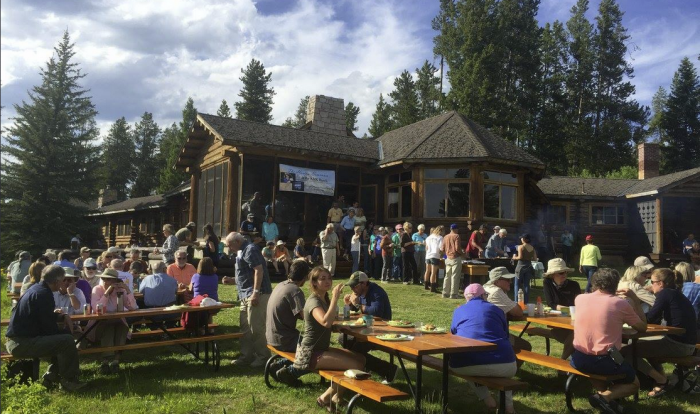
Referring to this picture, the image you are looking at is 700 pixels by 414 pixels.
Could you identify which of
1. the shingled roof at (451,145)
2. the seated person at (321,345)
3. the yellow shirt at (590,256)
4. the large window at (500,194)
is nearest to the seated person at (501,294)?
the seated person at (321,345)

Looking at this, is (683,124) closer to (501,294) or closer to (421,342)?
(501,294)

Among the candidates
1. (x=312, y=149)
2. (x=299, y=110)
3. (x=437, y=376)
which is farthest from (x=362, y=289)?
(x=299, y=110)

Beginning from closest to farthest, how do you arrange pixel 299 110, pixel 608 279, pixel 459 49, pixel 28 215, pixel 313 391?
pixel 608 279 → pixel 313 391 → pixel 28 215 → pixel 459 49 → pixel 299 110

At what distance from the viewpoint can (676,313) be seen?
6219 millimetres

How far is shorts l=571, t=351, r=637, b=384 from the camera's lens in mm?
5211

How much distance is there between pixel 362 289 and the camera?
6926 millimetres

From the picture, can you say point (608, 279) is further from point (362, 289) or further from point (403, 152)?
point (403, 152)

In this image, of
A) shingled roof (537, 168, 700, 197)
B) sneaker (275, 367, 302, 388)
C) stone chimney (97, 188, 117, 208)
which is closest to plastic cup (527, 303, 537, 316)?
sneaker (275, 367, 302, 388)

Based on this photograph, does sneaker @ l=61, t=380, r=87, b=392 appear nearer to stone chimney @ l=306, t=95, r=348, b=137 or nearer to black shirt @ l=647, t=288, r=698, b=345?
black shirt @ l=647, t=288, r=698, b=345

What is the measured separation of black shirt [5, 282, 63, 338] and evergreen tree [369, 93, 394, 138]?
45812 millimetres

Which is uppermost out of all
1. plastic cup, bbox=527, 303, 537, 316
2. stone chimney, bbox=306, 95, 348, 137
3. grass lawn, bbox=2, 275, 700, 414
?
stone chimney, bbox=306, 95, 348, 137


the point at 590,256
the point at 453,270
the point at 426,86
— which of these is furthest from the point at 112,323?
the point at 426,86

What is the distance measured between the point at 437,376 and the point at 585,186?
81.4 feet

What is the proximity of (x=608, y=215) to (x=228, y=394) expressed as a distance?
25694 millimetres
